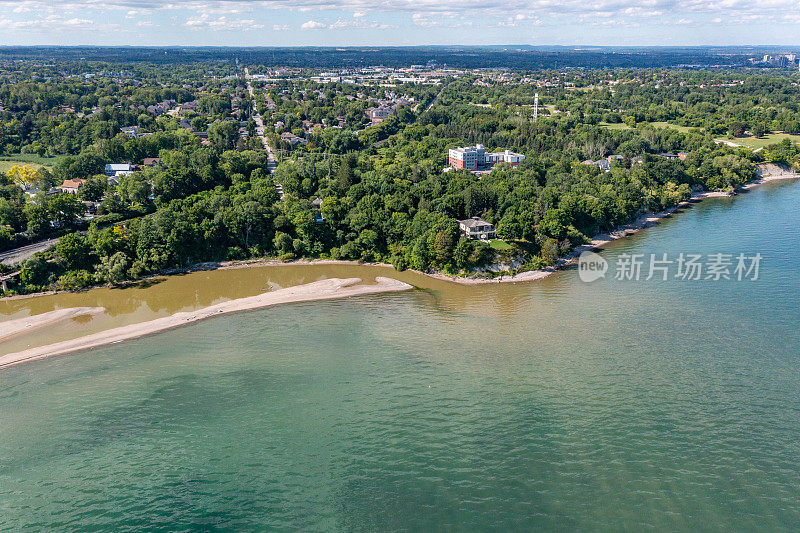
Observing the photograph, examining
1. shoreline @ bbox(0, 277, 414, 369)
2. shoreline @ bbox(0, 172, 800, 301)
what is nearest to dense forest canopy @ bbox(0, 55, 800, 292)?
shoreline @ bbox(0, 172, 800, 301)

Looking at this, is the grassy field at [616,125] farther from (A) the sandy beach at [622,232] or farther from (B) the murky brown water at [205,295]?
(B) the murky brown water at [205,295]

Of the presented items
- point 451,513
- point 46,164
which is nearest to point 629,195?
point 451,513

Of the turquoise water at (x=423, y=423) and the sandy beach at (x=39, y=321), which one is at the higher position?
the sandy beach at (x=39, y=321)

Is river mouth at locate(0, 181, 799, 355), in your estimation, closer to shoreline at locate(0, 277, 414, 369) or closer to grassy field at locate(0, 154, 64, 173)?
shoreline at locate(0, 277, 414, 369)

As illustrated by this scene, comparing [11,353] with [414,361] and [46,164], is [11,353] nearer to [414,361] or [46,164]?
[414,361]

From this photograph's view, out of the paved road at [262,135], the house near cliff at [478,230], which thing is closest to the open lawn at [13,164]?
the paved road at [262,135]
